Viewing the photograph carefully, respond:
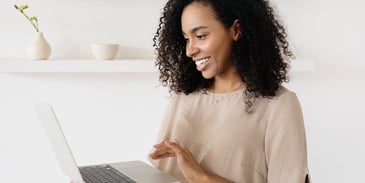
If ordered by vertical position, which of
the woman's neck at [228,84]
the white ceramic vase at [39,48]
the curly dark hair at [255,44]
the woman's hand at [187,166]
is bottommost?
the woman's hand at [187,166]

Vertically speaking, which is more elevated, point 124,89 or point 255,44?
point 255,44

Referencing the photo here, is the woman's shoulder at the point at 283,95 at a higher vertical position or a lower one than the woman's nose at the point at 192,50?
lower

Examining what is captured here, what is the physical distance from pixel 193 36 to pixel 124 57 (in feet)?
3.27

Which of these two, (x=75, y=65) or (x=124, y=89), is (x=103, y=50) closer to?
(x=75, y=65)

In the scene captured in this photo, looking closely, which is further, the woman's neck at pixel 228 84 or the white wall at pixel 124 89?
the white wall at pixel 124 89

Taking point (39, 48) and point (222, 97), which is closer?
point (222, 97)

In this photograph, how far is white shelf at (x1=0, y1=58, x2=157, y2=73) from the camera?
77.4 inches

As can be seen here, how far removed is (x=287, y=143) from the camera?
1.11 meters

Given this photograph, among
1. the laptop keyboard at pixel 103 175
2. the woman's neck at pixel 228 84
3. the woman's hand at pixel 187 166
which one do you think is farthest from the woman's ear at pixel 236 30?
the laptop keyboard at pixel 103 175

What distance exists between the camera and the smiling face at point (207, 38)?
119cm

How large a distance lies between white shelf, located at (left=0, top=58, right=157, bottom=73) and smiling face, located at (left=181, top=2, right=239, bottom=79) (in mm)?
815

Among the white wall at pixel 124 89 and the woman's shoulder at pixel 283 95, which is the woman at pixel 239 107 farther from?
the white wall at pixel 124 89

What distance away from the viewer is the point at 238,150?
118cm

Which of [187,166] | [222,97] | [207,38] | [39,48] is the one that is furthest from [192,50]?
[39,48]
